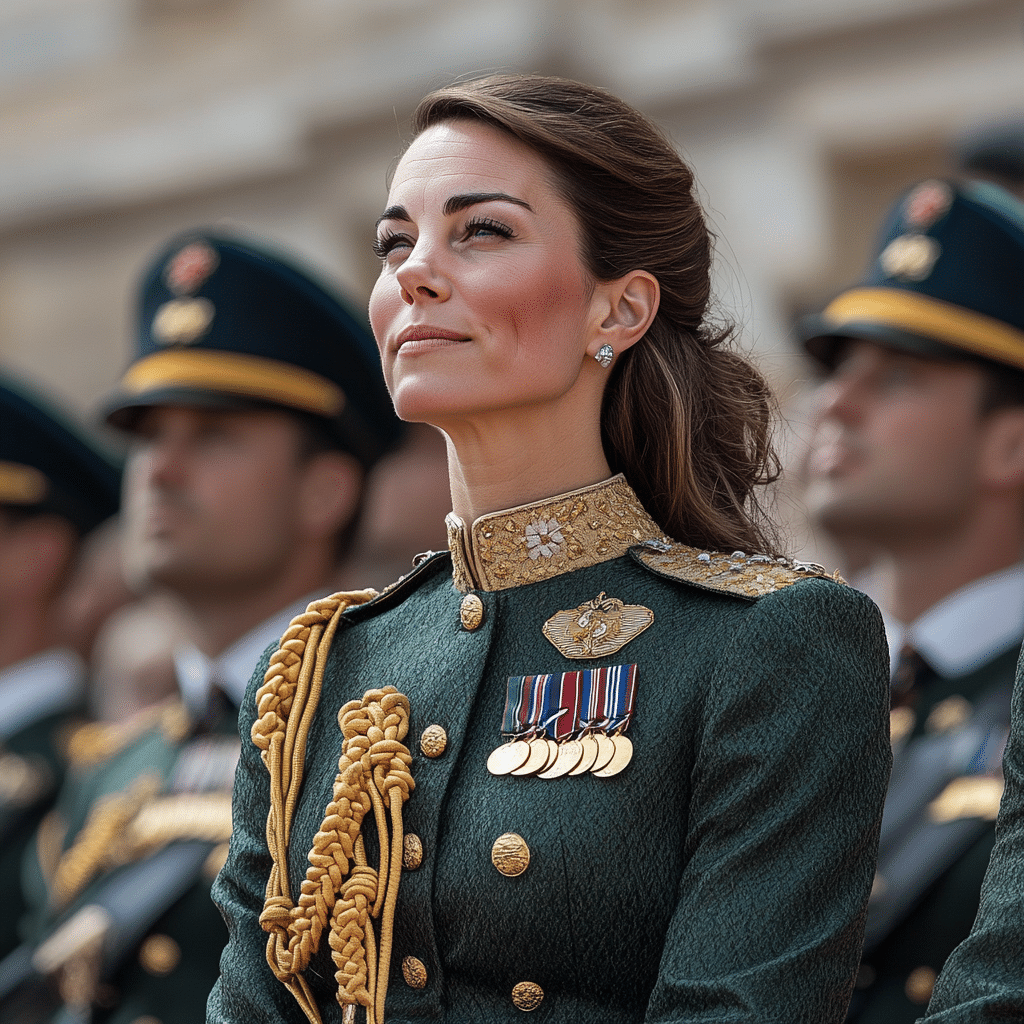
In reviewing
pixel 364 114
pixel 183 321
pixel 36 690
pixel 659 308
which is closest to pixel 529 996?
pixel 659 308

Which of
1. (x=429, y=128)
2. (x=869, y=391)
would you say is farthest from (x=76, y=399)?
(x=429, y=128)

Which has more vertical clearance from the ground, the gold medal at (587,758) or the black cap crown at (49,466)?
the gold medal at (587,758)

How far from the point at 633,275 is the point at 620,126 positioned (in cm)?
21

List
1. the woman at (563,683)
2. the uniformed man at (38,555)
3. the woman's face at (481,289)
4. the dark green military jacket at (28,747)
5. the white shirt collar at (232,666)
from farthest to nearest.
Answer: the uniformed man at (38,555) → the dark green military jacket at (28,747) → the white shirt collar at (232,666) → the woman's face at (481,289) → the woman at (563,683)

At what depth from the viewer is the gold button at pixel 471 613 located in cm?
264

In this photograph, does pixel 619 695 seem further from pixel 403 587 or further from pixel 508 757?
pixel 403 587

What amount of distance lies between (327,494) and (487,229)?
2412 millimetres

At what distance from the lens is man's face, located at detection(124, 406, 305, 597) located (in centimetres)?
474

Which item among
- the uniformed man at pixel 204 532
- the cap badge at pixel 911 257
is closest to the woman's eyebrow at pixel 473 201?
the cap badge at pixel 911 257

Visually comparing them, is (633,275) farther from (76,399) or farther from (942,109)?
(76,399)

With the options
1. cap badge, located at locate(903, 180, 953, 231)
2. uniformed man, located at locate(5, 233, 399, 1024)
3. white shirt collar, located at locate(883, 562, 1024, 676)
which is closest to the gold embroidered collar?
white shirt collar, located at locate(883, 562, 1024, 676)

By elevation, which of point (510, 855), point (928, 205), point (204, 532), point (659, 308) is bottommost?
point (204, 532)

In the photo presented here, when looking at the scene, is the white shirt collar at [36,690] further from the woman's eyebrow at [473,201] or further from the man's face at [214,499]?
the woman's eyebrow at [473,201]

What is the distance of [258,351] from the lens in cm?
493
